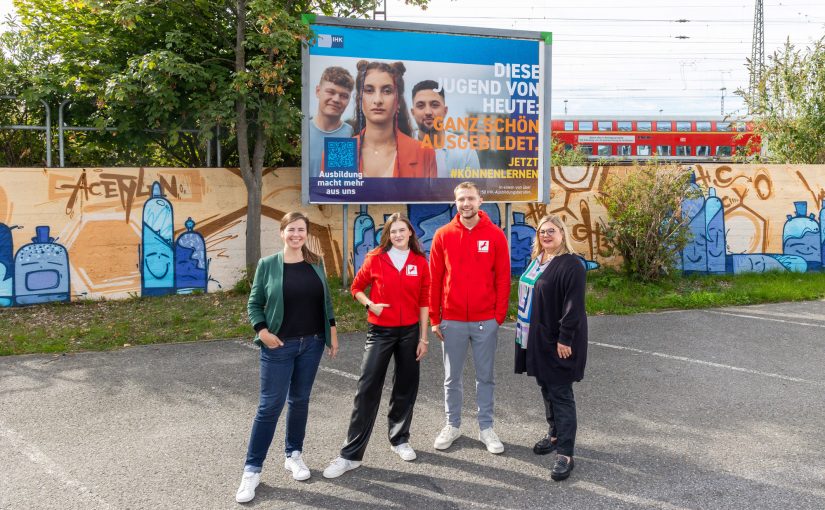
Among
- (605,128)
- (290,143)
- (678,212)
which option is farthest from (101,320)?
(605,128)

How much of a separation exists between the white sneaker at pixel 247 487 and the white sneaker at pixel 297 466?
0.24 m

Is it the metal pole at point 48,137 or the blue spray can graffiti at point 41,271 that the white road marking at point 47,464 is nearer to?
the blue spray can graffiti at point 41,271

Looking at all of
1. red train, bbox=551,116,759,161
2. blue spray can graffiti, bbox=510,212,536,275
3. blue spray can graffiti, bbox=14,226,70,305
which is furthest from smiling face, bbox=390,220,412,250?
red train, bbox=551,116,759,161

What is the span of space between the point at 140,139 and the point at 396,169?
3931mm

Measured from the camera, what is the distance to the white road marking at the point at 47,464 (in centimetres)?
395

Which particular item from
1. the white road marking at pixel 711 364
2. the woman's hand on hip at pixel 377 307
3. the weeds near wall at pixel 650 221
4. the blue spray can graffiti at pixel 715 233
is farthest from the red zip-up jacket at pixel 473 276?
the blue spray can graffiti at pixel 715 233

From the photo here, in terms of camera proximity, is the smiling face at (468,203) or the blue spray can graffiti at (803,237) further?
the blue spray can graffiti at (803,237)

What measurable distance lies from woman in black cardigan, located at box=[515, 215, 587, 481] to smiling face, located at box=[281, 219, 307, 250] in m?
1.60

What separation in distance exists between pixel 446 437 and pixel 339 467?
85 centimetres

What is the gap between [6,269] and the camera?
9391 millimetres

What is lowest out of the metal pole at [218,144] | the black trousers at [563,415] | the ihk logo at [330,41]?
the black trousers at [563,415]

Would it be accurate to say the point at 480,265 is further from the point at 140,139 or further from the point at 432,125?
the point at 140,139

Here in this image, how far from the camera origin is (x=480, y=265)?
4.79 meters

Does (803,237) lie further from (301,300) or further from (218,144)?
(301,300)
